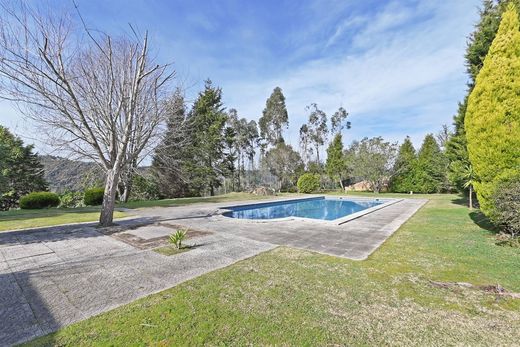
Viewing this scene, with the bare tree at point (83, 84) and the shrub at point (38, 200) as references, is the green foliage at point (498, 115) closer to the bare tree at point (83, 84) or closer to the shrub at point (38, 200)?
the bare tree at point (83, 84)

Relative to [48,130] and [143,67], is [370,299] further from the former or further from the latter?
[48,130]

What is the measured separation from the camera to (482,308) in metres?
2.86

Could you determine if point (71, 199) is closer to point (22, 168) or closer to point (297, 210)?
point (22, 168)

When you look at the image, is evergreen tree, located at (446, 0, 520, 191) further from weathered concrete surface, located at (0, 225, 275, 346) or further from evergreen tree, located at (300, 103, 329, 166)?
evergreen tree, located at (300, 103, 329, 166)

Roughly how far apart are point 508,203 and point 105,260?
902cm

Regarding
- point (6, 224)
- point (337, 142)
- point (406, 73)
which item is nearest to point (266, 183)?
point (337, 142)

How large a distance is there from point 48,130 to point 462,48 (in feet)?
58.2

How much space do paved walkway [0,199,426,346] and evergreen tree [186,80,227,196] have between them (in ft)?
52.2

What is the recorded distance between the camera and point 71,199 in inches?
627

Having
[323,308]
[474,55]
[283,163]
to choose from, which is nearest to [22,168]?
[283,163]

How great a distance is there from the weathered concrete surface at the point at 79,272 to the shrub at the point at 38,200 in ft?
28.9

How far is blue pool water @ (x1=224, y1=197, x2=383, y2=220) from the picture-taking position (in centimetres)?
1337

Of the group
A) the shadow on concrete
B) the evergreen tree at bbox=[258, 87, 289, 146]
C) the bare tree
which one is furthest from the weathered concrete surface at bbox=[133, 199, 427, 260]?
the evergreen tree at bbox=[258, 87, 289, 146]

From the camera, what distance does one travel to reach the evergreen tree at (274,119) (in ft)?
110
